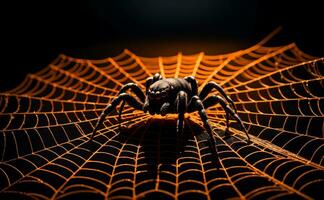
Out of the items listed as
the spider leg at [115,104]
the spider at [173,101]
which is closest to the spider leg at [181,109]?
the spider at [173,101]

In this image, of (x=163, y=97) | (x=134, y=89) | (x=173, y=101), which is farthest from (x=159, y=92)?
(x=134, y=89)

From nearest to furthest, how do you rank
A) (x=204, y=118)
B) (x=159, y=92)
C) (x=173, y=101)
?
(x=204, y=118)
(x=159, y=92)
(x=173, y=101)

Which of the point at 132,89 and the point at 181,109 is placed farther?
the point at 132,89

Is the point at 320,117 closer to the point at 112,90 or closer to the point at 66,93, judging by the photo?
the point at 112,90

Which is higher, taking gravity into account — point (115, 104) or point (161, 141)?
point (115, 104)

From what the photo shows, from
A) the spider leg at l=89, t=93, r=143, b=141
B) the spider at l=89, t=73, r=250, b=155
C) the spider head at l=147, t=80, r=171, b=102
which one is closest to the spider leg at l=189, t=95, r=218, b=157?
the spider at l=89, t=73, r=250, b=155

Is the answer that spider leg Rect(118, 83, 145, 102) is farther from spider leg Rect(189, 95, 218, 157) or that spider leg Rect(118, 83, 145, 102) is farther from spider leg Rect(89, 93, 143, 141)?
spider leg Rect(189, 95, 218, 157)

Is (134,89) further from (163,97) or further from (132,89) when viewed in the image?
(163,97)

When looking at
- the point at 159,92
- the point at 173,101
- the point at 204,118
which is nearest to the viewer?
the point at 204,118

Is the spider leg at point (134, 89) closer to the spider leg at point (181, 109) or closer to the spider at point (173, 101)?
the spider at point (173, 101)
